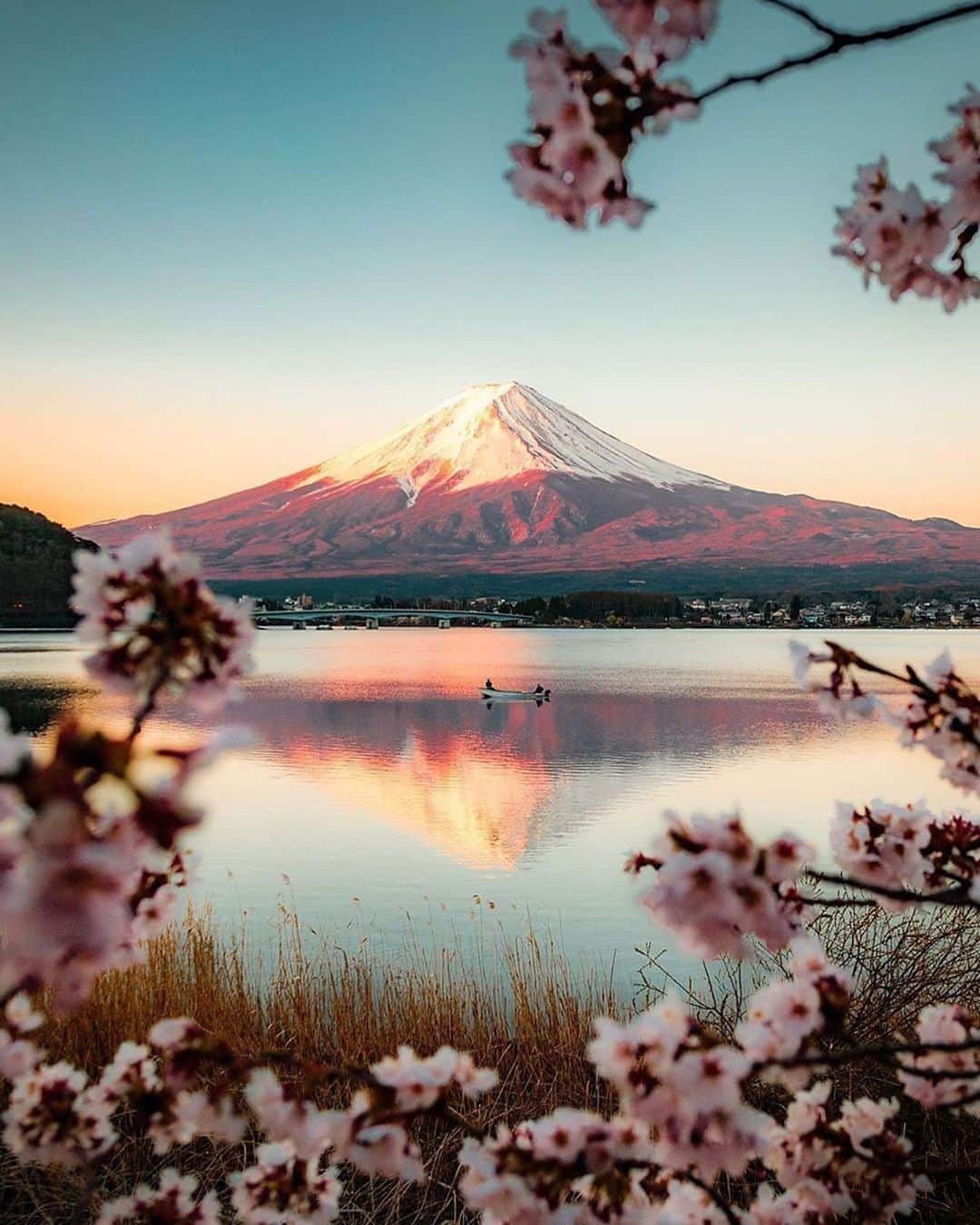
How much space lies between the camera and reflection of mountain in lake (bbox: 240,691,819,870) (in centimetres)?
1402

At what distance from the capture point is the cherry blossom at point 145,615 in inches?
43.6

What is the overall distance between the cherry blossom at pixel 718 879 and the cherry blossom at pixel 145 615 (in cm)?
60

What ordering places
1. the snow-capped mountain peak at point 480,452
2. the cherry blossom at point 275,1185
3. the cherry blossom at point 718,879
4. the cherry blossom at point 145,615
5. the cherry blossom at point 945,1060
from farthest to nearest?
1. the snow-capped mountain peak at point 480,452
2. the cherry blossom at point 945,1060
3. the cherry blossom at point 275,1185
4. the cherry blossom at point 718,879
5. the cherry blossom at point 145,615

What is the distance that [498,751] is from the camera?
69.6 feet

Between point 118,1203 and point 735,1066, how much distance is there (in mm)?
1247

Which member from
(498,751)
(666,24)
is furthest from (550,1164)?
(498,751)

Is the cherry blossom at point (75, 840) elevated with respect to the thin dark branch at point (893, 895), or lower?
elevated

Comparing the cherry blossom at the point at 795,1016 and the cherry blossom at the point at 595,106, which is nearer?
the cherry blossom at the point at 595,106

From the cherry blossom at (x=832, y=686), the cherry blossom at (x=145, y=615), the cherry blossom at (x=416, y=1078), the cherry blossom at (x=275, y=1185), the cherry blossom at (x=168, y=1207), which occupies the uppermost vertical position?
the cherry blossom at (x=145, y=615)

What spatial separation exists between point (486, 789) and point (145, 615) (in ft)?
51.7

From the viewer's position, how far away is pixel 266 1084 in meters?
1.43

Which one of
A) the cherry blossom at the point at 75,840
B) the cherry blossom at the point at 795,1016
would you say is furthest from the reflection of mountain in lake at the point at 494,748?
the cherry blossom at the point at 75,840

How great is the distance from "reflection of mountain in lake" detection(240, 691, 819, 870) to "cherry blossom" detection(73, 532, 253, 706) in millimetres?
10477

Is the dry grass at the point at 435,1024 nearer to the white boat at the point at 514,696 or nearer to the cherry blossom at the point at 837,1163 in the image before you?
the cherry blossom at the point at 837,1163
